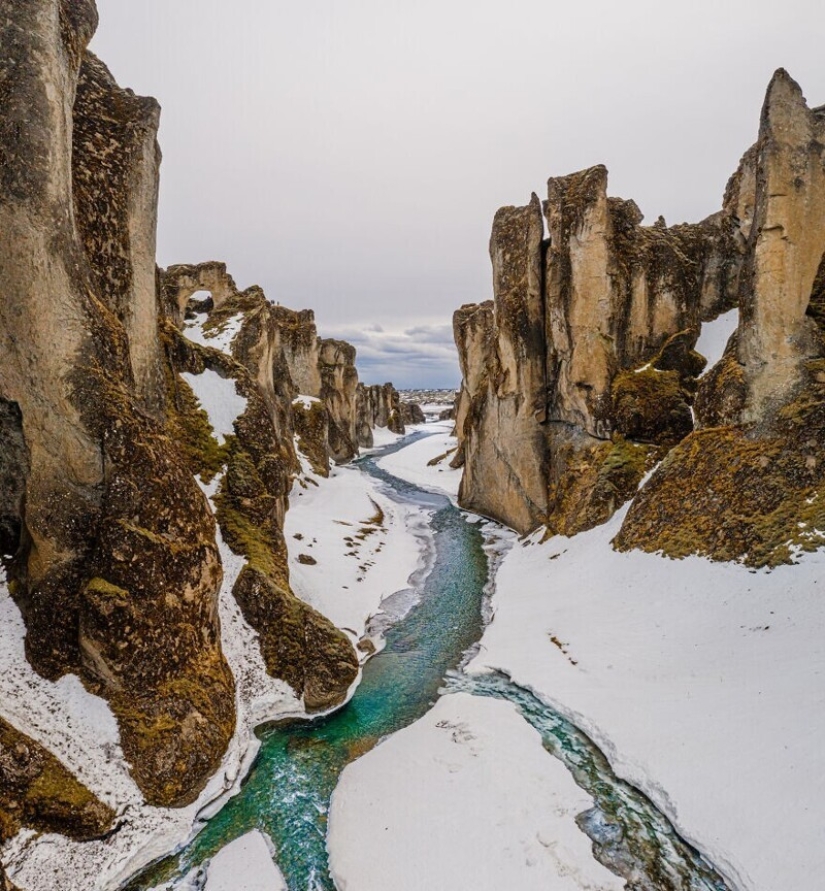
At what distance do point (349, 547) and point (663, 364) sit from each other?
19.1 m

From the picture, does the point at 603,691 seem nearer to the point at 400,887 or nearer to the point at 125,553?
the point at 400,887

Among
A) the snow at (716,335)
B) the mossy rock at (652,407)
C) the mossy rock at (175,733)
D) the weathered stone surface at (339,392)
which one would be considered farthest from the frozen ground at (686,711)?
the weathered stone surface at (339,392)

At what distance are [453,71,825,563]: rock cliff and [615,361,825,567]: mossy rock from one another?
49 mm

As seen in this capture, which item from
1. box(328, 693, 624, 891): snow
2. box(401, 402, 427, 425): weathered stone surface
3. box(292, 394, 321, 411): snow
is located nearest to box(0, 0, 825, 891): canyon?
box(328, 693, 624, 891): snow

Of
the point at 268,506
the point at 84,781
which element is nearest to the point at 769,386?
the point at 268,506

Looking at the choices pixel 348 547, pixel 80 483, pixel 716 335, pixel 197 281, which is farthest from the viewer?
pixel 197 281

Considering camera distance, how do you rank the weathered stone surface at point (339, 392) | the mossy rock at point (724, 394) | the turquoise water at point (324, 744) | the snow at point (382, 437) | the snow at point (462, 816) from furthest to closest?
1. the snow at point (382, 437)
2. the weathered stone surface at point (339, 392)
3. the mossy rock at point (724, 394)
4. the turquoise water at point (324, 744)
5. the snow at point (462, 816)

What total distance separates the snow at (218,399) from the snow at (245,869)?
40.3 ft

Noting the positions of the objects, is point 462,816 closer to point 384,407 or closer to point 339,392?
point 339,392

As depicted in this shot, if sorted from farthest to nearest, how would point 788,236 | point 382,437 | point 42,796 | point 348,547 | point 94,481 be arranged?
point 382,437
point 348,547
point 788,236
point 94,481
point 42,796

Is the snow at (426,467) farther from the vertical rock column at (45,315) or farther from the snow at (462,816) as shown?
the vertical rock column at (45,315)

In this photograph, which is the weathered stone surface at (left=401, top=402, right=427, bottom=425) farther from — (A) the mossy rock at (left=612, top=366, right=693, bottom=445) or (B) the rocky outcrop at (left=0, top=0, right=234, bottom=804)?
(B) the rocky outcrop at (left=0, top=0, right=234, bottom=804)

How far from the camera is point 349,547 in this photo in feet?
87.2

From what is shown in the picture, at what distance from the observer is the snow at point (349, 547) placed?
799 inches
